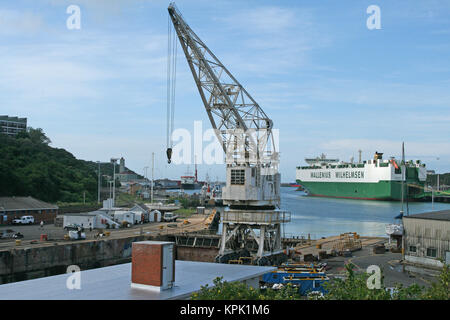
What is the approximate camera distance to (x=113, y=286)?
1295cm

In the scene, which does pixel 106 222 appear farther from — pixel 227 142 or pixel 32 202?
pixel 227 142

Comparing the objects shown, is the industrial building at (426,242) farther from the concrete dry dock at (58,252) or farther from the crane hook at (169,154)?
the concrete dry dock at (58,252)

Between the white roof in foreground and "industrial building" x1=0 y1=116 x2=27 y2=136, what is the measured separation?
123042 millimetres

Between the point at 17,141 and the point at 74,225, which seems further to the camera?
the point at 17,141

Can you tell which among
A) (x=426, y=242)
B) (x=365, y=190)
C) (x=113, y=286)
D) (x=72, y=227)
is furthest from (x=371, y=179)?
(x=113, y=286)

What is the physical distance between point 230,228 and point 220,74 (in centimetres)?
995

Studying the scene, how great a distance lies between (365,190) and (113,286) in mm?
112389

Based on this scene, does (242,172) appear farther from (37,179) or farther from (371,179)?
(371,179)

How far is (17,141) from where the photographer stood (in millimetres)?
88438

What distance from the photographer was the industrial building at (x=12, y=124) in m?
127

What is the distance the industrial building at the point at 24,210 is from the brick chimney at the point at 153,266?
114ft

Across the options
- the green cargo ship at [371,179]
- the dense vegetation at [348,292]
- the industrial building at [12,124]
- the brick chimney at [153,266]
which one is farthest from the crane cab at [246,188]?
the industrial building at [12,124]
